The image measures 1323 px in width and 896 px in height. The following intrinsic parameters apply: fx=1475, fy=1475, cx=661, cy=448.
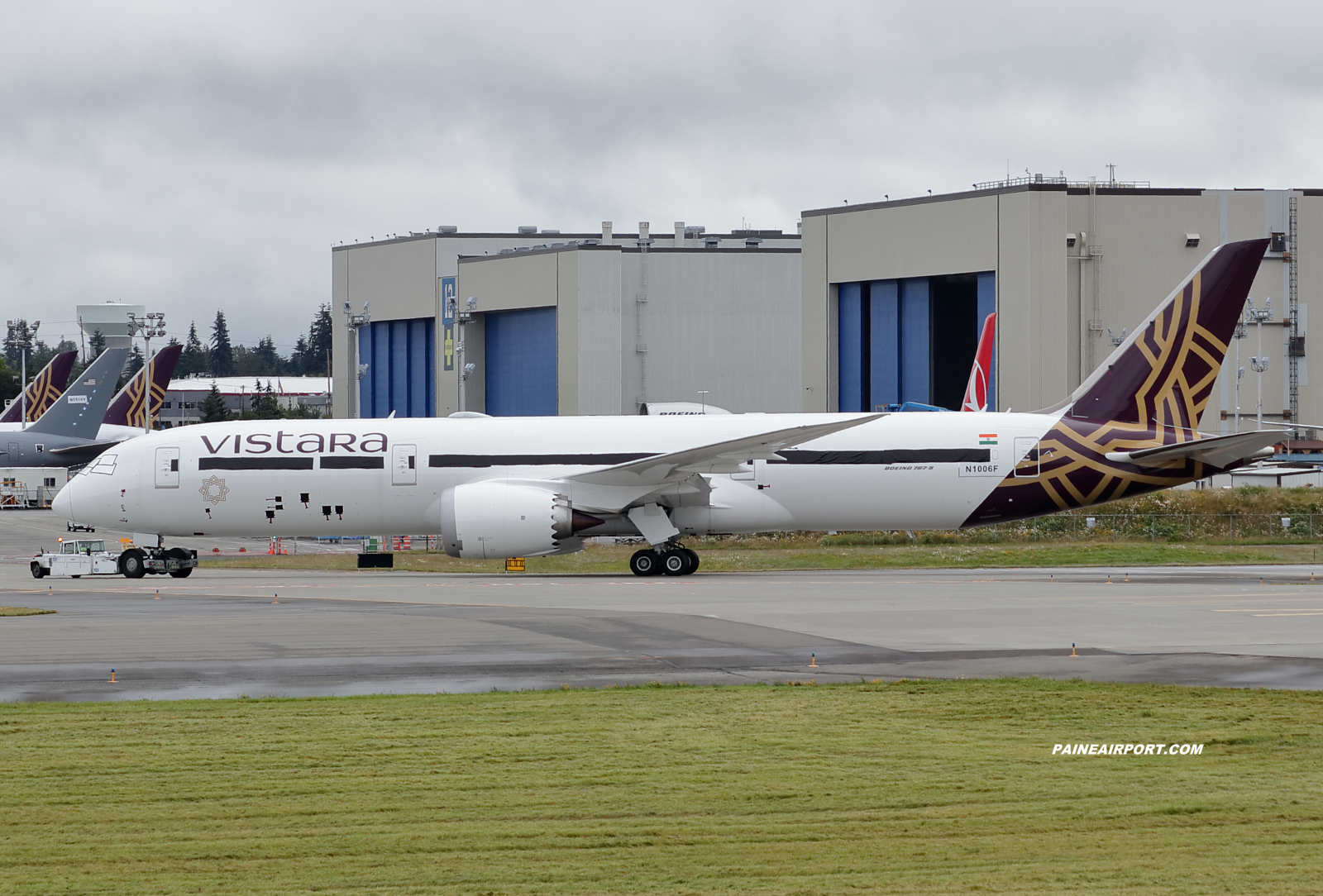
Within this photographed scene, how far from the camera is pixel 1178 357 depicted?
3447 cm

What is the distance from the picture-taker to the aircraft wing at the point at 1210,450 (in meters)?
31.9

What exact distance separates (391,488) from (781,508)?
9.23 metres

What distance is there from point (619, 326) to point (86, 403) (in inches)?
1337

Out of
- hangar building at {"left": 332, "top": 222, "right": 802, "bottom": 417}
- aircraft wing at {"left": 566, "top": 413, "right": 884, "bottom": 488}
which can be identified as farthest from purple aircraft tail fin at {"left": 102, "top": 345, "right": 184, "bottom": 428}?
aircraft wing at {"left": 566, "top": 413, "right": 884, "bottom": 488}

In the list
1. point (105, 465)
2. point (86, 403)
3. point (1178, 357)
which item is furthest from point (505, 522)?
point (86, 403)

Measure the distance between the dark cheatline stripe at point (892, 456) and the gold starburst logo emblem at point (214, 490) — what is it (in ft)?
43.1

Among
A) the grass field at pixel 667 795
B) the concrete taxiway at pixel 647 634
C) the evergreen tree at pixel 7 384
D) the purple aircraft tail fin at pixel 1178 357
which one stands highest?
the evergreen tree at pixel 7 384

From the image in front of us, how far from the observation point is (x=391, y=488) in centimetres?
3500

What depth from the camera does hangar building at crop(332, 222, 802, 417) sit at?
315ft

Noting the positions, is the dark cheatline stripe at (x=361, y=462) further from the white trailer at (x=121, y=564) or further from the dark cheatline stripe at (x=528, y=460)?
the white trailer at (x=121, y=564)

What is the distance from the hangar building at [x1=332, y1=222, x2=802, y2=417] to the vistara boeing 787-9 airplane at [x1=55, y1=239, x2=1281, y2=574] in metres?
59.9

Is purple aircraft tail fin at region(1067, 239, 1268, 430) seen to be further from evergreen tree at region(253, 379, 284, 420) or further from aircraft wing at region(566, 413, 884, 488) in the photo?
evergreen tree at region(253, 379, 284, 420)

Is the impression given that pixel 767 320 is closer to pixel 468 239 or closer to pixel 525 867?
pixel 468 239
